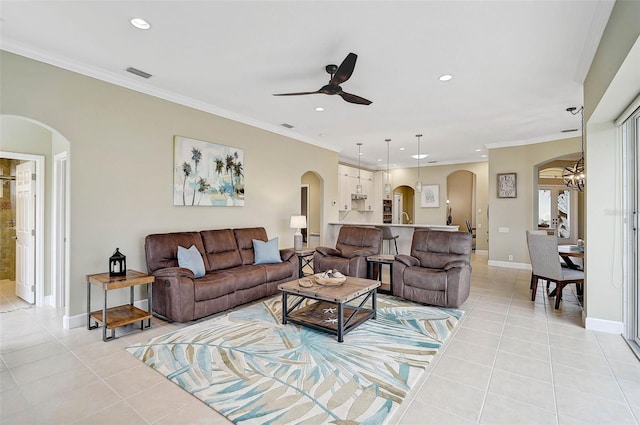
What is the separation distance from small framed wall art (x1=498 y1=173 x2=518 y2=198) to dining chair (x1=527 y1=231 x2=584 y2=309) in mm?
3062

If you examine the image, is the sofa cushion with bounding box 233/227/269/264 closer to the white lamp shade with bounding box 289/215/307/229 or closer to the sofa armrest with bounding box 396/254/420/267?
the white lamp shade with bounding box 289/215/307/229

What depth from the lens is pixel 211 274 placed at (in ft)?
13.4

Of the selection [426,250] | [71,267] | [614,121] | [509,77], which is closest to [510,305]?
[426,250]

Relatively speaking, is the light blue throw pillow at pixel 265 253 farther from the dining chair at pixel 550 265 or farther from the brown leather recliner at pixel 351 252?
the dining chair at pixel 550 265

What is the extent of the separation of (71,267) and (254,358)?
93.4 inches

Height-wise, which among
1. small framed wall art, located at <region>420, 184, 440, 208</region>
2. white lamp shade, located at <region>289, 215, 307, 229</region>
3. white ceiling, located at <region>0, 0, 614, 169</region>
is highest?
white ceiling, located at <region>0, 0, 614, 169</region>

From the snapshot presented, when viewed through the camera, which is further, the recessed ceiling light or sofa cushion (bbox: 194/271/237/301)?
sofa cushion (bbox: 194/271/237/301)

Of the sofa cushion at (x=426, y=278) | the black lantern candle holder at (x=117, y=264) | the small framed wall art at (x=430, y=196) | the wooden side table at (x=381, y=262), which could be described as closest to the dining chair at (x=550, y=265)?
the sofa cushion at (x=426, y=278)

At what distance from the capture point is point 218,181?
4949 millimetres

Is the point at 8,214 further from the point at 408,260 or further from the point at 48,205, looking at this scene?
the point at 408,260

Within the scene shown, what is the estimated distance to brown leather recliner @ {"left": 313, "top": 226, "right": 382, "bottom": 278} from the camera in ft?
16.6

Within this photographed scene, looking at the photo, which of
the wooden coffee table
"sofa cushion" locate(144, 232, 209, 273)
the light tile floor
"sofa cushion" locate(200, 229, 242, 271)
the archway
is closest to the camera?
the light tile floor

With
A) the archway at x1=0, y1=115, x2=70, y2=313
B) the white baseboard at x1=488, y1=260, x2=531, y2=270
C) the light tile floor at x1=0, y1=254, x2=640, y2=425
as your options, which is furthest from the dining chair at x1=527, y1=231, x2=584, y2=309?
the archway at x1=0, y1=115, x2=70, y2=313

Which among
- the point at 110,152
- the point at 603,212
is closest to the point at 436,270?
the point at 603,212
